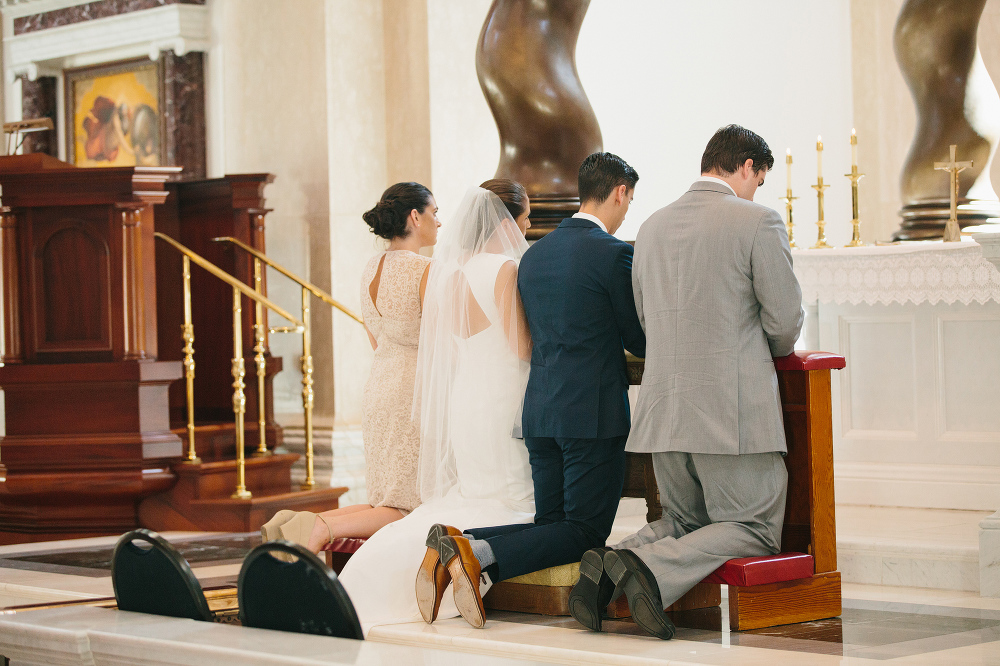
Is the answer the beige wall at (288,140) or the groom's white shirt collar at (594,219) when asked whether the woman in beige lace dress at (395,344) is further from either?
the beige wall at (288,140)

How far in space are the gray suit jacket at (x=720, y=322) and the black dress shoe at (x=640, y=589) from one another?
43 centimetres

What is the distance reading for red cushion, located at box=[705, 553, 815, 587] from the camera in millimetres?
3660

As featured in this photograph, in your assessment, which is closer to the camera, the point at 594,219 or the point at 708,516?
the point at 708,516

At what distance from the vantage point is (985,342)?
17.5 ft

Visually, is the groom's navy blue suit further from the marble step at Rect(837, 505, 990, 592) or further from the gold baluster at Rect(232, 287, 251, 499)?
the gold baluster at Rect(232, 287, 251, 499)

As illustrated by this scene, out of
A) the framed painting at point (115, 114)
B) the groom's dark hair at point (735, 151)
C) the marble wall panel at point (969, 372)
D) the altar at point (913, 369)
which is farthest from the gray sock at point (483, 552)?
the framed painting at point (115, 114)

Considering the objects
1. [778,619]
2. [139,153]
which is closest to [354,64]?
[139,153]

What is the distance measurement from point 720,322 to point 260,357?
163 inches

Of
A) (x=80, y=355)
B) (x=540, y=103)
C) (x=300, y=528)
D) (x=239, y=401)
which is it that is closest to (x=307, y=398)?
(x=239, y=401)

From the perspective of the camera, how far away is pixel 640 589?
3.51 meters

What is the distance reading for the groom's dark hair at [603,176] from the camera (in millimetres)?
4082

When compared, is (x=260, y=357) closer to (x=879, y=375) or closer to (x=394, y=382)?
(x=394, y=382)

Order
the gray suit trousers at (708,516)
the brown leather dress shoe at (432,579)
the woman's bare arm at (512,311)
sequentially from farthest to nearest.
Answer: the woman's bare arm at (512,311) < the brown leather dress shoe at (432,579) < the gray suit trousers at (708,516)

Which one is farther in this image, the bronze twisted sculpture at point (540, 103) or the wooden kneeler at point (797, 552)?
the bronze twisted sculpture at point (540, 103)
